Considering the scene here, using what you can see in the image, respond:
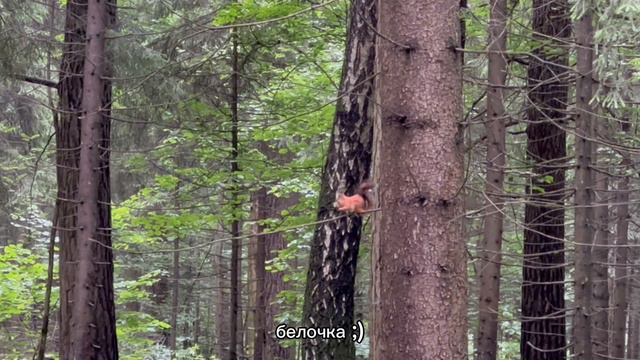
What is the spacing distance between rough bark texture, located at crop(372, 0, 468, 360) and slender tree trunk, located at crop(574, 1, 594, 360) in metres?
3.86

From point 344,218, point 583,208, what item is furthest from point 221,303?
point 583,208

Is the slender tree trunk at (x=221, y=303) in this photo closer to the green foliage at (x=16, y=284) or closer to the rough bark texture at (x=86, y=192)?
the green foliage at (x=16, y=284)

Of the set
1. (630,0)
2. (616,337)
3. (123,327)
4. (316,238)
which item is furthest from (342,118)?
(616,337)

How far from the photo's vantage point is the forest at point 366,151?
9.44 feet

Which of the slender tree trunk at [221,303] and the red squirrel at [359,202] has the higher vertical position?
the red squirrel at [359,202]

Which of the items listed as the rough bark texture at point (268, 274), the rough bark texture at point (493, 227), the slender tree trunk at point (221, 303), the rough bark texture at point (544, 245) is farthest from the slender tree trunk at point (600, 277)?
the slender tree trunk at point (221, 303)

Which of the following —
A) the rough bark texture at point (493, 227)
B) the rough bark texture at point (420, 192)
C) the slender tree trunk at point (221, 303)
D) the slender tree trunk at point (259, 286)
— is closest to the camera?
the rough bark texture at point (420, 192)

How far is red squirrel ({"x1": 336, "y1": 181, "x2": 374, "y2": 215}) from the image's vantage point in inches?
122

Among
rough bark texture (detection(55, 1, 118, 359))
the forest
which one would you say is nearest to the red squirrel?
the forest

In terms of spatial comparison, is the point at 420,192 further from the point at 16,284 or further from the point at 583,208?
the point at 16,284

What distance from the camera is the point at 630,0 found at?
511 cm

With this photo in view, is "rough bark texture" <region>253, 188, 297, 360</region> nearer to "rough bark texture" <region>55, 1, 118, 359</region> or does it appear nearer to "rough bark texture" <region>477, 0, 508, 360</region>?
"rough bark texture" <region>55, 1, 118, 359</region>

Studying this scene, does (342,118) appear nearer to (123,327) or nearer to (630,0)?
(630,0)

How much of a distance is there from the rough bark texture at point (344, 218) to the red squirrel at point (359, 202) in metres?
3.36
